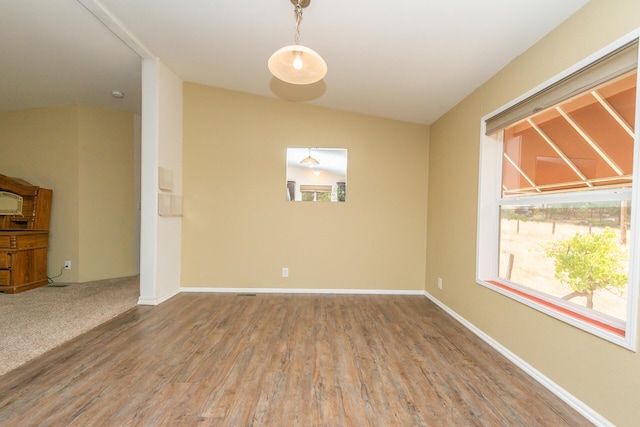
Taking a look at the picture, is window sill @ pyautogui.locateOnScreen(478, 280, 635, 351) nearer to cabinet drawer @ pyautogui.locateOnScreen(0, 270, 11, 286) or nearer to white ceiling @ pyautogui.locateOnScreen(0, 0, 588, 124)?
white ceiling @ pyautogui.locateOnScreen(0, 0, 588, 124)

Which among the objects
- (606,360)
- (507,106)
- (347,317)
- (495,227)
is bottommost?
(347,317)

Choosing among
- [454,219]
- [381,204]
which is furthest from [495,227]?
[381,204]

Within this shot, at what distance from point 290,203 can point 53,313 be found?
2.93m

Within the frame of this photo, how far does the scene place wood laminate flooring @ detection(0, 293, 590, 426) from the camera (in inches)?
59.5

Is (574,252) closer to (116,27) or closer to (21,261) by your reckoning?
(116,27)

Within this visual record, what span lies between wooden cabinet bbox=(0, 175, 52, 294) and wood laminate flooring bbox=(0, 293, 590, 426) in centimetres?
219

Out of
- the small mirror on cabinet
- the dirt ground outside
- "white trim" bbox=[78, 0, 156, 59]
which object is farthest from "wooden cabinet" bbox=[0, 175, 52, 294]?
the dirt ground outside

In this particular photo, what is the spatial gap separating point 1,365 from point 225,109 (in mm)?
3376

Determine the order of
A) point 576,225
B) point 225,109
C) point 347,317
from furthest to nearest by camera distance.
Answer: point 225,109, point 347,317, point 576,225

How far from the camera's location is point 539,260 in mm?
2125

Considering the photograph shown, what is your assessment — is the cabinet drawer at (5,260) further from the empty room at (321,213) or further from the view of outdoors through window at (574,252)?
the view of outdoors through window at (574,252)

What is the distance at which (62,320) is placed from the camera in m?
2.72

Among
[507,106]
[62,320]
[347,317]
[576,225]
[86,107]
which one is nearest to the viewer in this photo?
[576,225]

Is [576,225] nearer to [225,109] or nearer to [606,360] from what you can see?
[606,360]
